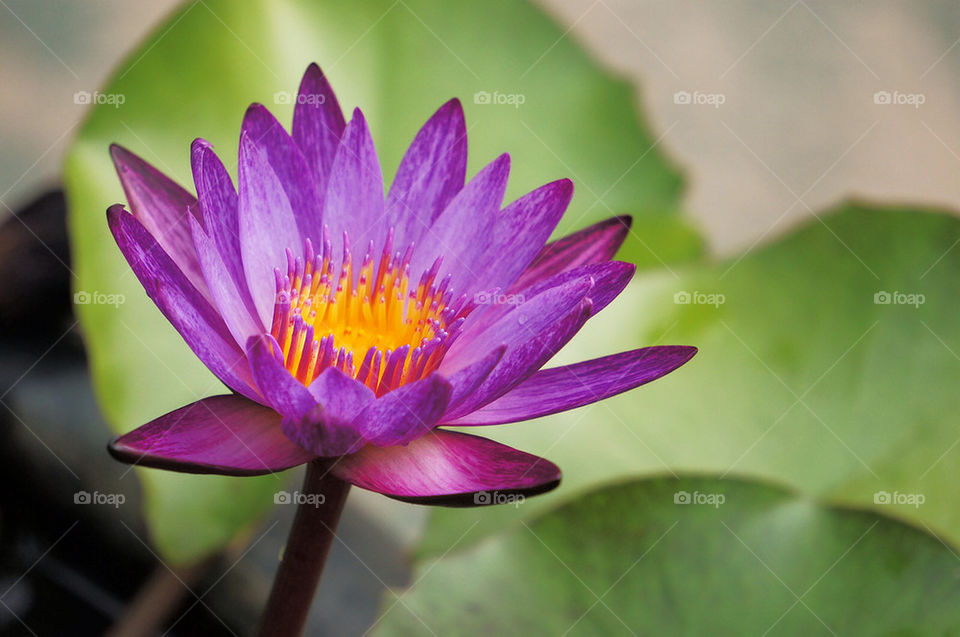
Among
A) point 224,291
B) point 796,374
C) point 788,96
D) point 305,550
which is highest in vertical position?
point 788,96

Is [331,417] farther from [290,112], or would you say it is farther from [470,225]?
[290,112]

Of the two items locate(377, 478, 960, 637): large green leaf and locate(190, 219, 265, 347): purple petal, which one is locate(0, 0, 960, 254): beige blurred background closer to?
locate(377, 478, 960, 637): large green leaf

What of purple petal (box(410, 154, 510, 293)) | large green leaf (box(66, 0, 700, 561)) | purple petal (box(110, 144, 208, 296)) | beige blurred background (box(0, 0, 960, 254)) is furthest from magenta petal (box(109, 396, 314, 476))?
beige blurred background (box(0, 0, 960, 254))

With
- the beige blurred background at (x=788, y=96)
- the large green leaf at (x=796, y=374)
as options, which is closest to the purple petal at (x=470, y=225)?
the large green leaf at (x=796, y=374)

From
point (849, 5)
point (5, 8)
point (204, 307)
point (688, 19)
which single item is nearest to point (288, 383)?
point (204, 307)

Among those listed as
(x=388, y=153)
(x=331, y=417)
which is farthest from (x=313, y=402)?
(x=388, y=153)

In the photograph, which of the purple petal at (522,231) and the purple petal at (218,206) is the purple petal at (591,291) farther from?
the purple petal at (218,206)
